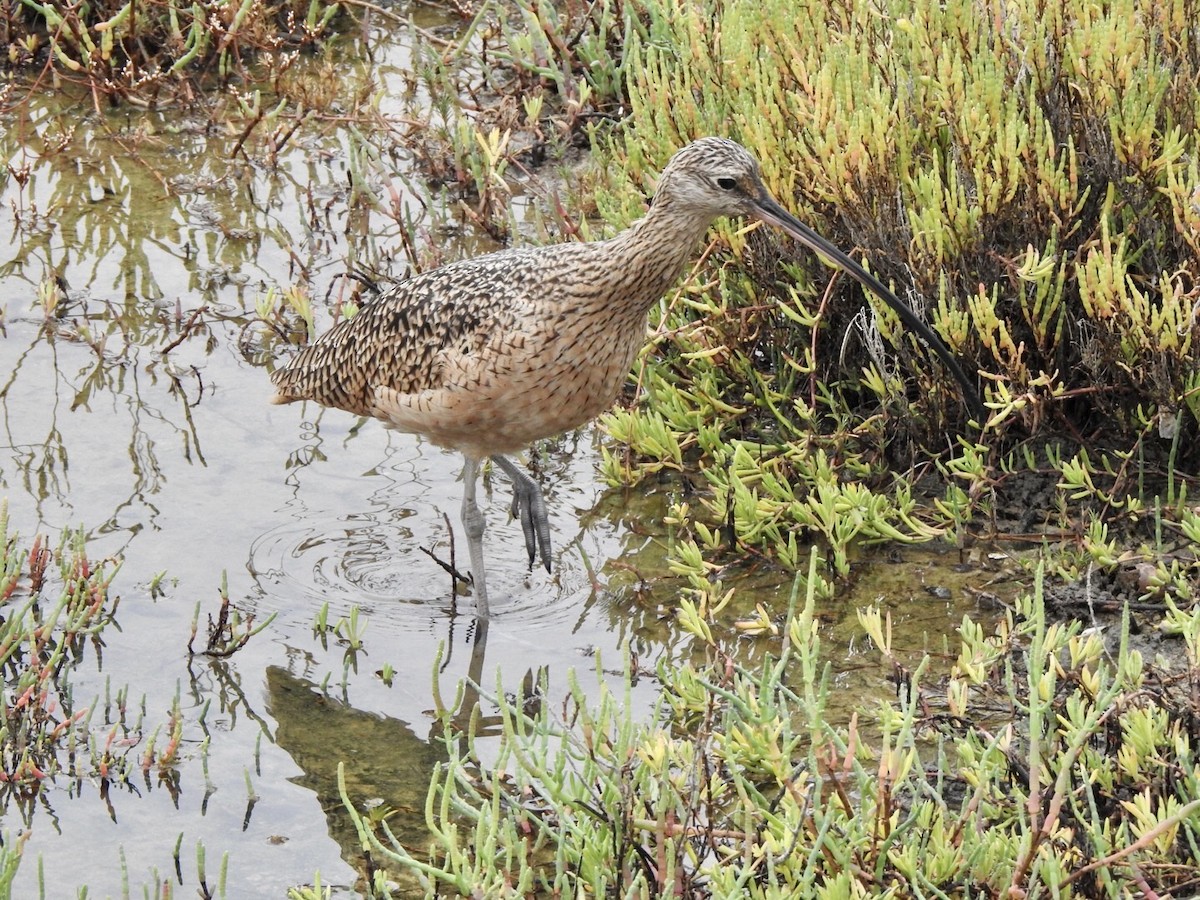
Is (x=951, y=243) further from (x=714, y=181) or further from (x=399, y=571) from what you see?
(x=399, y=571)

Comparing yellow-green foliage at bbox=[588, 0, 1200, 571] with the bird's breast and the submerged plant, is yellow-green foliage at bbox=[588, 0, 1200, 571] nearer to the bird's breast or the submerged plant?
the bird's breast

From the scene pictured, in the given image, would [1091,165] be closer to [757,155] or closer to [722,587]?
[757,155]

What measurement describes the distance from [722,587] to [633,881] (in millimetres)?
2041

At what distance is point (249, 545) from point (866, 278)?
2.34 m

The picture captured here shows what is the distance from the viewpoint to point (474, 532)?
5770 mm

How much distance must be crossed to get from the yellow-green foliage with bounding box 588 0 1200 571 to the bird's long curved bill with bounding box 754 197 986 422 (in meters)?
0.07

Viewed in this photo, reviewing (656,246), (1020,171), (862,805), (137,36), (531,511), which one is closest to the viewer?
(862,805)

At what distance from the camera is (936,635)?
5.25 m

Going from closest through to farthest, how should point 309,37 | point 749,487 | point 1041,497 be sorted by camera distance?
1. point 1041,497
2. point 749,487
3. point 309,37

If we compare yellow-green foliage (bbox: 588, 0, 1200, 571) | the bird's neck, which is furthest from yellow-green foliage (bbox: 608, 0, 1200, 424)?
the bird's neck

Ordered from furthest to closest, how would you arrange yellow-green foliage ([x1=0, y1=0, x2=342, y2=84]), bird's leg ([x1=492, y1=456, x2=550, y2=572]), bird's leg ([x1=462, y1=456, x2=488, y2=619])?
yellow-green foliage ([x1=0, y1=0, x2=342, y2=84])
bird's leg ([x1=492, y1=456, x2=550, y2=572])
bird's leg ([x1=462, y1=456, x2=488, y2=619])

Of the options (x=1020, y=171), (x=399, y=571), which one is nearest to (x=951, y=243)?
(x=1020, y=171)

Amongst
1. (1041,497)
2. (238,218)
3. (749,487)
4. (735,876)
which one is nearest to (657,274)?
(749,487)

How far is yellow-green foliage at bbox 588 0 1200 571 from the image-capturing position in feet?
17.9
